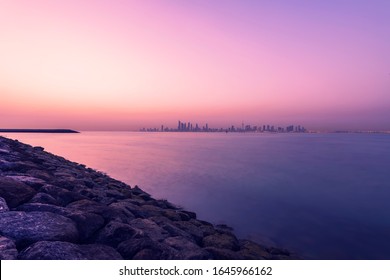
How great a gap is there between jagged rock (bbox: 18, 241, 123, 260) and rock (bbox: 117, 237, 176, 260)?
154 mm

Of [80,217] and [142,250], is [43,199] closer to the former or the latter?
[80,217]

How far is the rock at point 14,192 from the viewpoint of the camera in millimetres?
4828

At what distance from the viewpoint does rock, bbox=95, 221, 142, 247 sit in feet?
14.2

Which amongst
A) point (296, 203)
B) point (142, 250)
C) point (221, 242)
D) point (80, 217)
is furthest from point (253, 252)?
point (296, 203)

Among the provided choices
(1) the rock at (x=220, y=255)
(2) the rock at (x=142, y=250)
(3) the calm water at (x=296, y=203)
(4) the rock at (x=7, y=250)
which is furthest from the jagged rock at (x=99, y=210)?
(3) the calm water at (x=296, y=203)

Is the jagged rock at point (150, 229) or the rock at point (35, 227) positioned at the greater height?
the rock at point (35, 227)

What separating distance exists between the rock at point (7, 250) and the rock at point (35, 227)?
0.17 metres

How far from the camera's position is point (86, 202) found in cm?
565

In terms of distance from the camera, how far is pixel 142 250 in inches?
159

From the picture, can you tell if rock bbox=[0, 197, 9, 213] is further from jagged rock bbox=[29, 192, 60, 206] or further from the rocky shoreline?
jagged rock bbox=[29, 192, 60, 206]

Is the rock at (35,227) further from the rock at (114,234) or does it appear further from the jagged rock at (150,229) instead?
the jagged rock at (150,229)

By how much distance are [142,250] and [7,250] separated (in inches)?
68.8

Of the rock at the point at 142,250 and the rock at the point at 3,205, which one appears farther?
the rock at the point at 3,205

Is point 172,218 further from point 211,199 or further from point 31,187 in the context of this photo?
point 211,199
